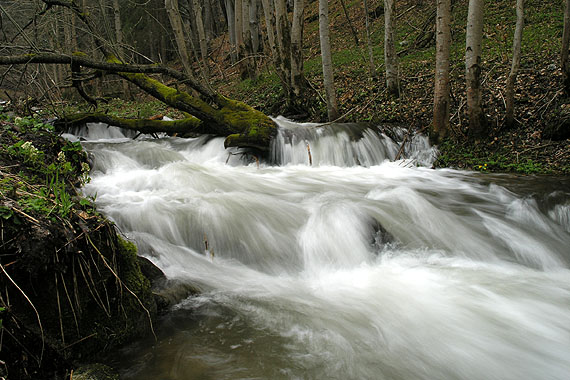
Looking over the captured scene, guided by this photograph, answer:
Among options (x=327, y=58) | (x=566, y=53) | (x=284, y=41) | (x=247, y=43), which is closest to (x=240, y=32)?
(x=247, y=43)

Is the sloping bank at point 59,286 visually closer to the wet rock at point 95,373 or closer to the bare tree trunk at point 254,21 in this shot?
the wet rock at point 95,373

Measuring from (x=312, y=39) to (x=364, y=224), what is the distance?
19.2 meters

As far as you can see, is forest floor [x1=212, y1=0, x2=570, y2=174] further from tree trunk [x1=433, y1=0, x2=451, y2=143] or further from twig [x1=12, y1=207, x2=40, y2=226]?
twig [x1=12, y1=207, x2=40, y2=226]

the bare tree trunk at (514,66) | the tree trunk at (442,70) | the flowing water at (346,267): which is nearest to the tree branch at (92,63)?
the flowing water at (346,267)

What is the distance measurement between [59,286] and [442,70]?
25.5ft

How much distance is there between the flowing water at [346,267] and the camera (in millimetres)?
3004

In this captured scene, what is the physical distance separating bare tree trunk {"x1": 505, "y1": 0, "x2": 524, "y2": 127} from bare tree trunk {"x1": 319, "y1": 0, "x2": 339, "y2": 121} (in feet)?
13.0

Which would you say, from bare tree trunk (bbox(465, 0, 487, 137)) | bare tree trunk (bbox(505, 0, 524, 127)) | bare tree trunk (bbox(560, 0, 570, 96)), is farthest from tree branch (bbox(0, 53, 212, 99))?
bare tree trunk (bbox(560, 0, 570, 96))

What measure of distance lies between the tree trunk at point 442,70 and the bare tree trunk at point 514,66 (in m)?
1.16

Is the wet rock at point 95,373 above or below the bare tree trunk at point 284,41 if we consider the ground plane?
below

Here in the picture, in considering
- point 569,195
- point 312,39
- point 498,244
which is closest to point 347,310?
point 498,244

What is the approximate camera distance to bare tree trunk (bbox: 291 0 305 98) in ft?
32.4

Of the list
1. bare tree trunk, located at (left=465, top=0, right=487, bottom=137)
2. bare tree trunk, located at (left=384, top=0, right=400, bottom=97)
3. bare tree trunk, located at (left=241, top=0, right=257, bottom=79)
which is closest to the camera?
bare tree trunk, located at (left=465, top=0, right=487, bottom=137)

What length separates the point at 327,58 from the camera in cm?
952
